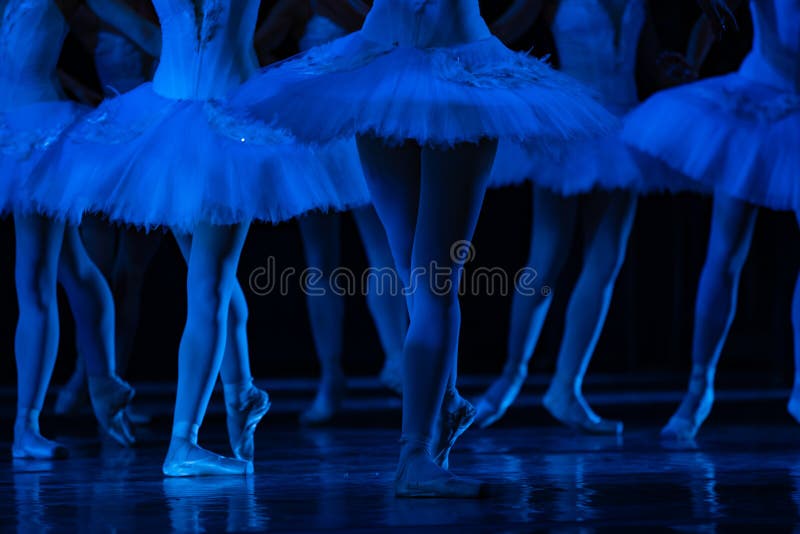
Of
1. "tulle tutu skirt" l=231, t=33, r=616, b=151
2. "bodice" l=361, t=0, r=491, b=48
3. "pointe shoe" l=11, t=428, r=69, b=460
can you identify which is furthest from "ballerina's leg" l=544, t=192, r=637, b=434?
"bodice" l=361, t=0, r=491, b=48

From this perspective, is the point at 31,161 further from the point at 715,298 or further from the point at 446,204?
the point at 715,298

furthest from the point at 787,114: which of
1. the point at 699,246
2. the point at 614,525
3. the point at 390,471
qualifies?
the point at 699,246

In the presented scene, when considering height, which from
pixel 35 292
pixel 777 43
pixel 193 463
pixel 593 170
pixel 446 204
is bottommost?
pixel 193 463

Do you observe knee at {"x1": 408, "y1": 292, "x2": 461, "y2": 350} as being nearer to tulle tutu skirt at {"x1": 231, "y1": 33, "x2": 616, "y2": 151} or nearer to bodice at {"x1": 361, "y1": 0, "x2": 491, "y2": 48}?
tulle tutu skirt at {"x1": 231, "y1": 33, "x2": 616, "y2": 151}

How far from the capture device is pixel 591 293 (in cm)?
445

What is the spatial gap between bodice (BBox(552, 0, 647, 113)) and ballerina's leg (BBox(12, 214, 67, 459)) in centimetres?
180

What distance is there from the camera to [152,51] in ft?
12.9

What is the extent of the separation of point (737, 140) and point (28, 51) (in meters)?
2.01

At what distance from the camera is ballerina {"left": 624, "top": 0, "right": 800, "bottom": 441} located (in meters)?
4.00

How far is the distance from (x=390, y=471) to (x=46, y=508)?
88cm

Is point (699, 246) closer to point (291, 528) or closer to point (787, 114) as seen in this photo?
point (787, 114)

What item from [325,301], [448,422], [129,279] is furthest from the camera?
[129,279]

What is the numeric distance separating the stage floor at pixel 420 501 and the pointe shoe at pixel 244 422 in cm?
7

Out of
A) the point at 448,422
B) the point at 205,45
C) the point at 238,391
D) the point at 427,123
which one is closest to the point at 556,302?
the point at 238,391
